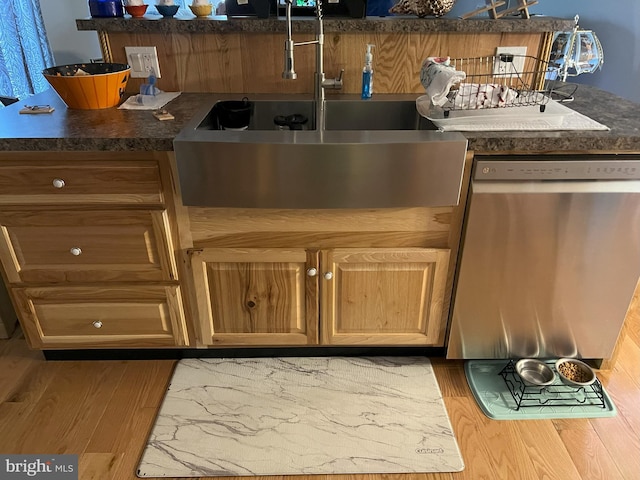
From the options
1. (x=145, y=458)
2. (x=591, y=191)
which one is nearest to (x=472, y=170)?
(x=591, y=191)

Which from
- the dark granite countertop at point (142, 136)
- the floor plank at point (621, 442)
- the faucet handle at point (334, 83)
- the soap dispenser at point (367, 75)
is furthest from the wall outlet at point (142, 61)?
the floor plank at point (621, 442)

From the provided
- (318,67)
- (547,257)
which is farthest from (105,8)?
(547,257)

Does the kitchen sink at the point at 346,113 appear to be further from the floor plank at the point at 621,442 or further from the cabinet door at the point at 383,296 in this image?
the floor plank at the point at 621,442

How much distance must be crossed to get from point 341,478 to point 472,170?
3.16 ft

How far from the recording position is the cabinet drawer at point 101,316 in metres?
1.52

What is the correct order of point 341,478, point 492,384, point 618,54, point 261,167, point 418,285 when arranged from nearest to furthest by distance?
1. point 261,167
2. point 341,478
3. point 418,285
4. point 492,384
5. point 618,54

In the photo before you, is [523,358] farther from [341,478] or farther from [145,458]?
[145,458]

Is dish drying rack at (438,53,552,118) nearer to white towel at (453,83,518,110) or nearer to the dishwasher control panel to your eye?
white towel at (453,83,518,110)

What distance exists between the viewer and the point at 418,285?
1501 mm

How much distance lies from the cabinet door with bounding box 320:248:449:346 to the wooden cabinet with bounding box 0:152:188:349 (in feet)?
1.71

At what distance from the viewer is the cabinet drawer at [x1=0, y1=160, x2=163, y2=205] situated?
1.29 meters

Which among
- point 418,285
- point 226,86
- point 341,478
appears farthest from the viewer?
point 226,86

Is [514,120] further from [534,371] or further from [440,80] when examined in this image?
[534,371]

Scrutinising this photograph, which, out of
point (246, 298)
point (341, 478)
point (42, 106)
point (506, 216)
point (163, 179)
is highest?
point (42, 106)
